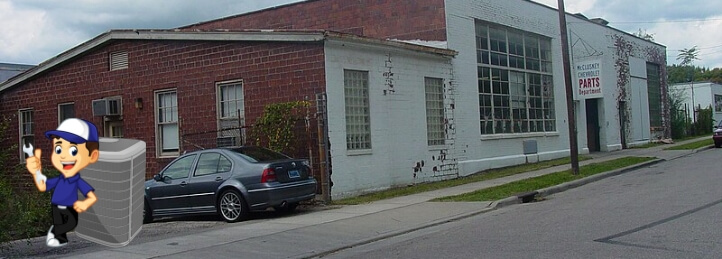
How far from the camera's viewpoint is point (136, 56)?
1905 centimetres

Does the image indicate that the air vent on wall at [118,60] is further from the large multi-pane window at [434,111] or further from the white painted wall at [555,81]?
the white painted wall at [555,81]

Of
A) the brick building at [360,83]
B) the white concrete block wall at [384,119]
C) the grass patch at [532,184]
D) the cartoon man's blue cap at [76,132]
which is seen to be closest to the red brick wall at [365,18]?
the brick building at [360,83]

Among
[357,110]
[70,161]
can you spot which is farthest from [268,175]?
[70,161]

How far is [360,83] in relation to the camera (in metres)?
17.3

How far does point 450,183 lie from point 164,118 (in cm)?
834

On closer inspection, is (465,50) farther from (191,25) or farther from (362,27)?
(191,25)

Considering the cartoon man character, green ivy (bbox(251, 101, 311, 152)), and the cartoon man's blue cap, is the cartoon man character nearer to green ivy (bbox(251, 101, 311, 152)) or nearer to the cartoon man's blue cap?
the cartoon man's blue cap

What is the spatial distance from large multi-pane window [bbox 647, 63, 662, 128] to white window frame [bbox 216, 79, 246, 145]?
90.9 ft

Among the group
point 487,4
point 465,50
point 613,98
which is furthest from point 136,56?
point 613,98

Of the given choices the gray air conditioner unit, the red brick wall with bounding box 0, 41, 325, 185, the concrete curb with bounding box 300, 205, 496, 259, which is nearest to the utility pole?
the concrete curb with bounding box 300, 205, 496, 259

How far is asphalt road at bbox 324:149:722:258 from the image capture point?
8.21 metres

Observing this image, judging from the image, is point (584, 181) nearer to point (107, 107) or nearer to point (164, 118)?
point (164, 118)

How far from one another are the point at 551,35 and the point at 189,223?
19.6 m

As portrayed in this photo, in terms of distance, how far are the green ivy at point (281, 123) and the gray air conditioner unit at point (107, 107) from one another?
544cm
